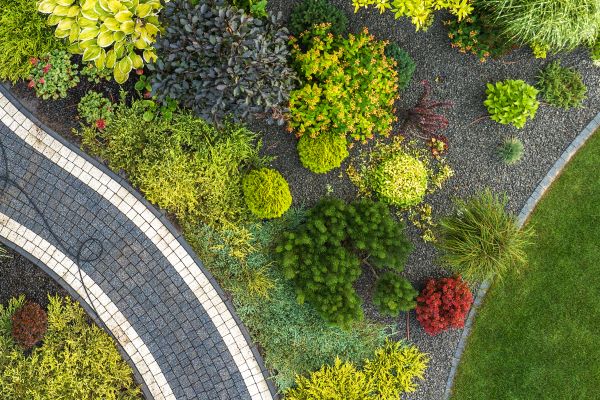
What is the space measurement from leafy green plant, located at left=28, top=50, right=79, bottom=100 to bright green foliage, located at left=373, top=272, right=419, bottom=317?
639 centimetres

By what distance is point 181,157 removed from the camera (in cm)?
791

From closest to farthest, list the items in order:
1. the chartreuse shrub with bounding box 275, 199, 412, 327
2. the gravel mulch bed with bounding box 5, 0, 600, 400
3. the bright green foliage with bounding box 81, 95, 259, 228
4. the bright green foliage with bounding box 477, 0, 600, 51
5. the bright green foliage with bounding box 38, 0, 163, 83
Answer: the bright green foliage with bounding box 38, 0, 163, 83, the bright green foliage with bounding box 477, 0, 600, 51, the chartreuse shrub with bounding box 275, 199, 412, 327, the bright green foliage with bounding box 81, 95, 259, 228, the gravel mulch bed with bounding box 5, 0, 600, 400

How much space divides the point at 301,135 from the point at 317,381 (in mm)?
4310

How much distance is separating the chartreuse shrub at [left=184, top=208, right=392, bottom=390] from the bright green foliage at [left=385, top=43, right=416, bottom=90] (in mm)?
2944

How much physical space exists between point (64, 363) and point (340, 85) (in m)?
6.72

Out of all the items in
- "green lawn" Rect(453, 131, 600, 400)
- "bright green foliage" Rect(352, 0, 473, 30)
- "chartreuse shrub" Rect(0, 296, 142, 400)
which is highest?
"bright green foliage" Rect(352, 0, 473, 30)

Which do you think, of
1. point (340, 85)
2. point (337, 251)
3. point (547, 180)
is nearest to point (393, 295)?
point (337, 251)

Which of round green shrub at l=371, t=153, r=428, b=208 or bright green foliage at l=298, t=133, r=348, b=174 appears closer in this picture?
bright green foliage at l=298, t=133, r=348, b=174

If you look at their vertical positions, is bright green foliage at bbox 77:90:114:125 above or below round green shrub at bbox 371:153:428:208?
below

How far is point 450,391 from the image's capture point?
8633 millimetres

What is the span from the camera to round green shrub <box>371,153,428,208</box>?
26.1 feet

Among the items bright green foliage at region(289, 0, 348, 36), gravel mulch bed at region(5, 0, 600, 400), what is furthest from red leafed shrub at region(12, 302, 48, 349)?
bright green foliage at region(289, 0, 348, 36)

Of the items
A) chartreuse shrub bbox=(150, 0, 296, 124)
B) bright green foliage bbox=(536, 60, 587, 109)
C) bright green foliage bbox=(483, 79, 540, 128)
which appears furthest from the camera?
bright green foliage bbox=(536, 60, 587, 109)

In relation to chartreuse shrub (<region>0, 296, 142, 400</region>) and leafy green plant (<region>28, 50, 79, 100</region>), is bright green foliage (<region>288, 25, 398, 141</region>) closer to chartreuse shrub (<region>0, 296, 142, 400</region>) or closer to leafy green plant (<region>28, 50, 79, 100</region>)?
leafy green plant (<region>28, 50, 79, 100</region>)
